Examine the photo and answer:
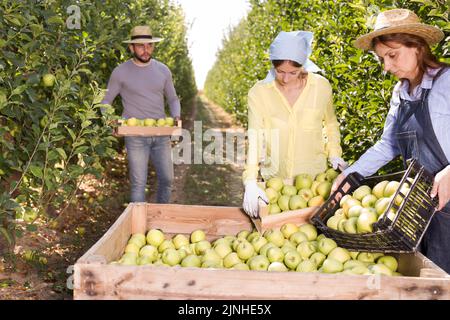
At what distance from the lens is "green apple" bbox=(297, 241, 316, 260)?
2605mm

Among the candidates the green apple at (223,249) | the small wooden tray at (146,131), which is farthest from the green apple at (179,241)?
the small wooden tray at (146,131)

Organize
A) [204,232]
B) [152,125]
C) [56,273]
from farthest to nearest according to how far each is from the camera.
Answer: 1. [152,125]
2. [56,273]
3. [204,232]

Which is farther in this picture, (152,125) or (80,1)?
(152,125)

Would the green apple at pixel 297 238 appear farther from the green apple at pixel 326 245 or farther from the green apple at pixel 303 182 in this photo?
the green apple at pixel 303 182

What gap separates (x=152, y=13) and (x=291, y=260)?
9.57 m

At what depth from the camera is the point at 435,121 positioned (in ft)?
8.23

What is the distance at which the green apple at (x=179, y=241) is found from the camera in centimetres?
295

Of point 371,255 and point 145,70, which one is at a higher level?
point 145,70

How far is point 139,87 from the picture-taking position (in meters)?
5.55

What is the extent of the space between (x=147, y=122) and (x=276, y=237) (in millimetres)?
3049

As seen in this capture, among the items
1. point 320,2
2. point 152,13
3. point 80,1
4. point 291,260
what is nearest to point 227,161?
A: point 152,13

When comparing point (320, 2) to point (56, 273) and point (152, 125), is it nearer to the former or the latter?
point (152, 125)

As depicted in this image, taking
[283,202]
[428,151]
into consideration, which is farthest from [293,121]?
[428,151]
